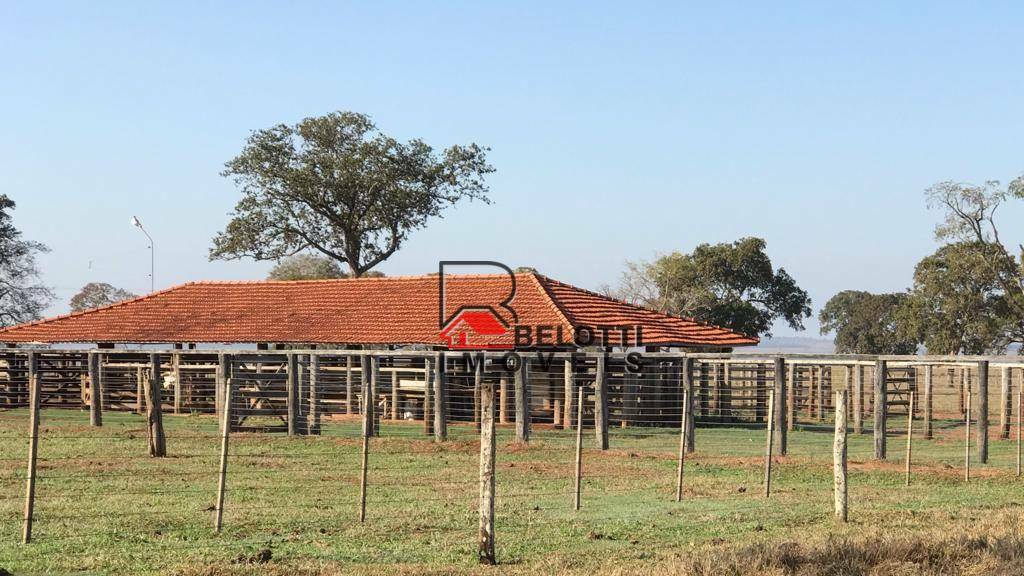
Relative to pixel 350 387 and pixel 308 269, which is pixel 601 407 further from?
pixel 308 269

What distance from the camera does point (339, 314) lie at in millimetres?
35562

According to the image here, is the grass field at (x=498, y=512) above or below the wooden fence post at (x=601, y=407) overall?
below

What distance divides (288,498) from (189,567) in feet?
16.5

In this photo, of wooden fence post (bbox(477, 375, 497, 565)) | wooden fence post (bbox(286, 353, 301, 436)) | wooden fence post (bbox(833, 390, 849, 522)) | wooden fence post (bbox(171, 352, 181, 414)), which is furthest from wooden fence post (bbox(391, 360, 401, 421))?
wooden fence post (bbox(477, 375, 497, 565))

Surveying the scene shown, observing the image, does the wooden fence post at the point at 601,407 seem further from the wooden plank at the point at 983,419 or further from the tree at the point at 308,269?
the tree at the point at 308,269

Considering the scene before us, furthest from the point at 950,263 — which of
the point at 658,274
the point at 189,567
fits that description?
the point at 189,567

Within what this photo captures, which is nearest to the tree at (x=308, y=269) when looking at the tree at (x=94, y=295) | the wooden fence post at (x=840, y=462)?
the tree at (x=94, y=295)

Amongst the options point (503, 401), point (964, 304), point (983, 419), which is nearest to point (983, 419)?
point (983, 419)

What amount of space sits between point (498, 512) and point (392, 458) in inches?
286

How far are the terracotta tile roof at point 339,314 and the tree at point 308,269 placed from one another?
4539cm

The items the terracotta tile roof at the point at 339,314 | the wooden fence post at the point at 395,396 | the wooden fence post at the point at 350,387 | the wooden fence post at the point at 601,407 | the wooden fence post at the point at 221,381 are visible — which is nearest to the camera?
the wooden fence post at the point at 601,407

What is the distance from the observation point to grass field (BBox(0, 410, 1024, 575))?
11.0 m

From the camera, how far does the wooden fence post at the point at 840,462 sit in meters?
14.0

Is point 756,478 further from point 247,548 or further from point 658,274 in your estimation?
point 658,274
